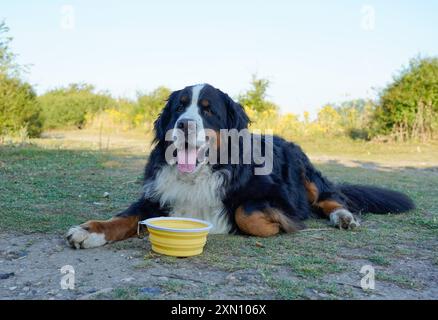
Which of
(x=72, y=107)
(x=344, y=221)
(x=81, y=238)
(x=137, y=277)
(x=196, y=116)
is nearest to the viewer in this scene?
(x=137, y=277)

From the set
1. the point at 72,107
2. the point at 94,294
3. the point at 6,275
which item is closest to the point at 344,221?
the point at 94,294

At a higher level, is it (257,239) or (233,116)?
(233,116)

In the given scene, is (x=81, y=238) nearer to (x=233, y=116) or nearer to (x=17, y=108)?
(x=233, y=116)

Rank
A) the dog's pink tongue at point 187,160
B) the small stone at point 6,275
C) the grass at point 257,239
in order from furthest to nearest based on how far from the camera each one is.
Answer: the dog's pink tongue at point 187,160, the grass at point 257,239, the small stone at point 6,275

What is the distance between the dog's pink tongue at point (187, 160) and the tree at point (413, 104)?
49.1ft

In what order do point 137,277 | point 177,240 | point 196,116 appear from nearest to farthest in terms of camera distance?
point 137,277
point 177,240
point 196,116

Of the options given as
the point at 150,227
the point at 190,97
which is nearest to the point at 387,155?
the point at 190,97

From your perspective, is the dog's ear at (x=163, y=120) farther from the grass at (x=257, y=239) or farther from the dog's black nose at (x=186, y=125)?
the grass at (x=257, y=239)

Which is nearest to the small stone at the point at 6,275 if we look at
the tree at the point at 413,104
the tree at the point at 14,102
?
the tree at the point at 14,102

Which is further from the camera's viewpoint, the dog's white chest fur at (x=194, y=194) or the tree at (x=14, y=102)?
the tree at (x=14, y=102)

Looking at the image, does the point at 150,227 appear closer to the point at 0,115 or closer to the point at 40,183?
the point at 40,183

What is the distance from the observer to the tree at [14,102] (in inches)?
491

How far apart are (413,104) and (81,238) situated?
1629cm

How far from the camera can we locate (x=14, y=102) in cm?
1421
